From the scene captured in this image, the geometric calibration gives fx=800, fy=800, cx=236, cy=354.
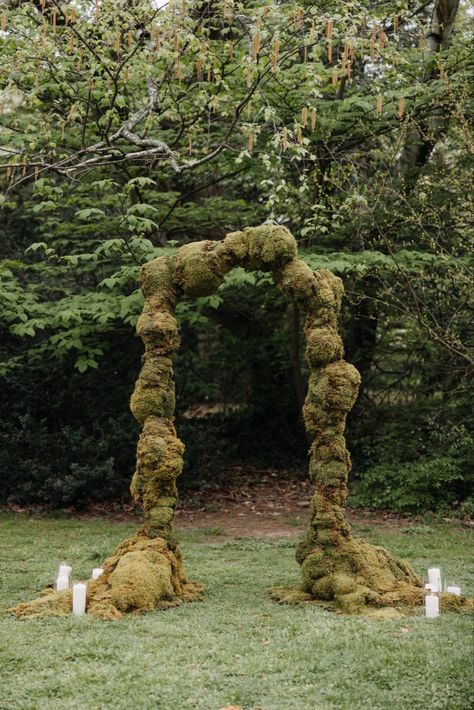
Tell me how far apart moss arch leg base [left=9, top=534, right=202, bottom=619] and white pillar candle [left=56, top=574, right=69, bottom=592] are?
2.6 inches

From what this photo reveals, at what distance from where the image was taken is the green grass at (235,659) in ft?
15.7

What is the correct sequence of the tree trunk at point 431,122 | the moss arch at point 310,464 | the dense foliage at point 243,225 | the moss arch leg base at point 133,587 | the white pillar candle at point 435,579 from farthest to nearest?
the tree trunk at point 431,122, the dense foliage at point 243,225, the white pillar candle at point 435,579, the moss arch at point 310,464, the moss arch leg base at point 133,587

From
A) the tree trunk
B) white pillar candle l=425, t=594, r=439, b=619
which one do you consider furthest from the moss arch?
the tree trunk

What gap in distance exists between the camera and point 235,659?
215 inches

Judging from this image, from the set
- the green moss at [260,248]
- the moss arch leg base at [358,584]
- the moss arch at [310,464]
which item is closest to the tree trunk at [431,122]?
the green moss at [260,248]

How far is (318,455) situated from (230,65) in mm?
6812

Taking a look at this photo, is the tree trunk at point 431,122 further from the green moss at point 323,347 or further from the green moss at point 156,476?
the green moss at point 156,476

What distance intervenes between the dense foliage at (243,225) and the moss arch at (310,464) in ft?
6.92

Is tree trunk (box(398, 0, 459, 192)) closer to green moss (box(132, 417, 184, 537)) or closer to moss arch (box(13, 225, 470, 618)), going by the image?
moss arch (box(13, 225, 470, 618))

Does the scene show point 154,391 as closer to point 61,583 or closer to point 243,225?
point 61,583

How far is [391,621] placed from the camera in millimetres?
6289

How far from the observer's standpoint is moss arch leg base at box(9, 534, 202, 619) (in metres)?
6.64

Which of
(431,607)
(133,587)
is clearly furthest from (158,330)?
(431,607)

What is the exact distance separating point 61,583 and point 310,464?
2487mm
